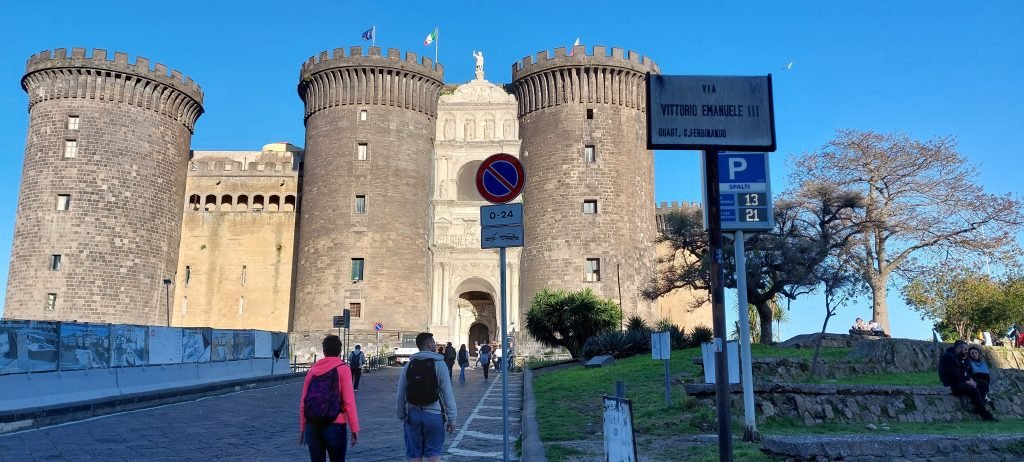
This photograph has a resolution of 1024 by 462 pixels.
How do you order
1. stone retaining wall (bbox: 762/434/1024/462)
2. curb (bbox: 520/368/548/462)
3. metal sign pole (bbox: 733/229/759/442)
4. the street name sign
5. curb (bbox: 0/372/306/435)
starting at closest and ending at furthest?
stone retaining wall (bbox: 762/434/1024/462), the street name sign, curb (bbox: 520/368/548/462), metal sign pole (bbox: 733/229/759/442), curb (bbox: 0/372/306/435)

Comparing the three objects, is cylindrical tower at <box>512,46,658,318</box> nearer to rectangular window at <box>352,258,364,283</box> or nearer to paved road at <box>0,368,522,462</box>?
rectangular window at <box>352,258,364,283</box>

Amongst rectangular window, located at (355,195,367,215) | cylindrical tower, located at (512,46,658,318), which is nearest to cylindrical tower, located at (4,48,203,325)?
rectangular window, located at (355,195,367,215)

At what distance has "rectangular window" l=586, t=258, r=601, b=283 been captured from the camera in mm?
39812

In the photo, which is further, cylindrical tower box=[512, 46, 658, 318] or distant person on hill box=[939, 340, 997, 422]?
cylindrical tower box=[512, 46, 658, 318]

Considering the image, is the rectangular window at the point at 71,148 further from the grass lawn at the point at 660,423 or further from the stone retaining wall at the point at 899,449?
the stone retaining wall at the point at 899,449

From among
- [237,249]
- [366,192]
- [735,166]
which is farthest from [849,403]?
[237,249]

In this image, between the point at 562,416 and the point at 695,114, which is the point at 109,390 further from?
the point at 695,114

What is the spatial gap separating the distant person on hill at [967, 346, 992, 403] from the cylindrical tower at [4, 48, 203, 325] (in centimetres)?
3499

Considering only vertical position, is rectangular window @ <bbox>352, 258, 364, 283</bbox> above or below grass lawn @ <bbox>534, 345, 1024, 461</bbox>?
above

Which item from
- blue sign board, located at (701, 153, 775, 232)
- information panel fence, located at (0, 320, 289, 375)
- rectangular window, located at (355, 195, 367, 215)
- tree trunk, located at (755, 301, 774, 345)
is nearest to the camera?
blue sign board, located at (701, 153, 775, 232)

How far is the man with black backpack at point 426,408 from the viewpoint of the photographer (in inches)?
256

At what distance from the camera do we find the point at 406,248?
133 ft

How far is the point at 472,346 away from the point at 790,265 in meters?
23.1

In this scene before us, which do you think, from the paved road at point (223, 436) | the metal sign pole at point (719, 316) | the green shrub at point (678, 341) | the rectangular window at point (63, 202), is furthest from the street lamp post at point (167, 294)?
the metal sign pole at point (719, 316)
